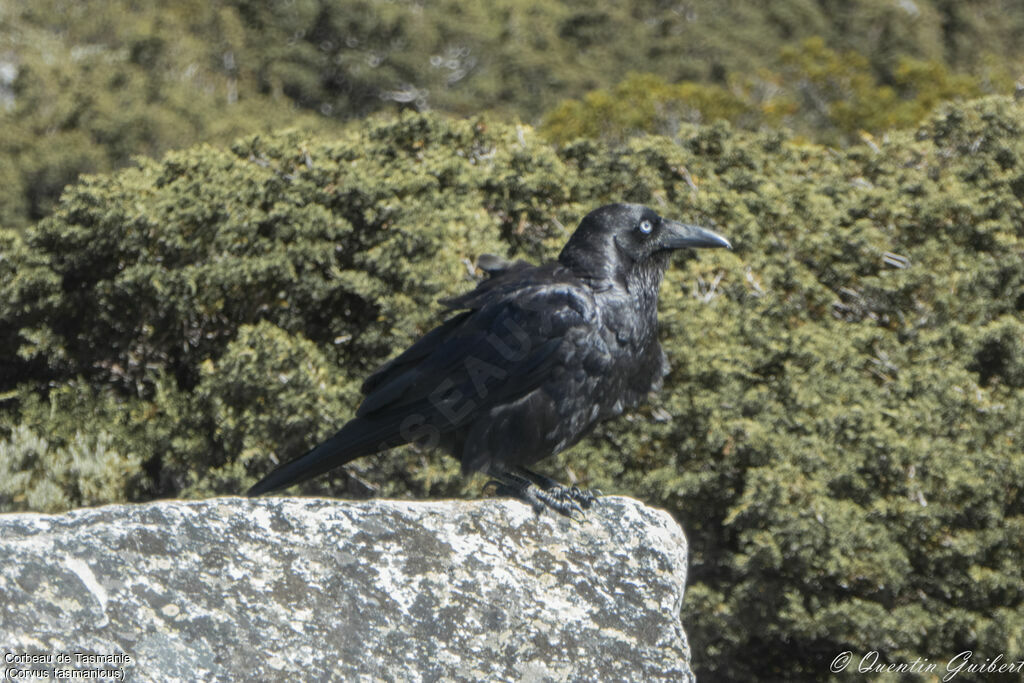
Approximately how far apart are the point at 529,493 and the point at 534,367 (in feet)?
1.62

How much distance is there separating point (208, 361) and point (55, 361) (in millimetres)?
1468

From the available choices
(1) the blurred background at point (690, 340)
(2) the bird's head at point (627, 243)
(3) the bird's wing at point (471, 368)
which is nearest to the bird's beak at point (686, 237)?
(2) the bird's head at point (627, 243)

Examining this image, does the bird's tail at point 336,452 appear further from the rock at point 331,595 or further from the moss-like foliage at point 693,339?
the moss-like foliage at point 693,339

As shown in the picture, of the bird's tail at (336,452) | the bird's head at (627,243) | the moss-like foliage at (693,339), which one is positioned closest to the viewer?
the bird's tail at (336,452)

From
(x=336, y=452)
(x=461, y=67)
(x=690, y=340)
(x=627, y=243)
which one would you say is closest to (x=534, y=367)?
(x=627, y=243)

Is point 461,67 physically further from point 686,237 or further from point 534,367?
point 534,367

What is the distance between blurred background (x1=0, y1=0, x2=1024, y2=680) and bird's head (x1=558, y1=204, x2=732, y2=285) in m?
1.78

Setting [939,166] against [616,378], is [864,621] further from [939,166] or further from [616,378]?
[939,166]

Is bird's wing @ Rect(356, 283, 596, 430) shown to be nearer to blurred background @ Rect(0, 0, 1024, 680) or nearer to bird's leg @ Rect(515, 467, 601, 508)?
bird's leg @ Rect(515, 467, 601, 508)

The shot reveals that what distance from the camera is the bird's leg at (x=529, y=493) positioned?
14.6 ft

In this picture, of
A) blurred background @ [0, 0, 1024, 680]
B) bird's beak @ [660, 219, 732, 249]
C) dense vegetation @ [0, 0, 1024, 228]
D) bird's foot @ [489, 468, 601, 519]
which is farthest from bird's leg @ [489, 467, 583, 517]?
dense vegetation @ [0, 0, 1024, 228]

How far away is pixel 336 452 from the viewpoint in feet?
16.2

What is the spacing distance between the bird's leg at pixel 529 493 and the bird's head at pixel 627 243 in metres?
0.88

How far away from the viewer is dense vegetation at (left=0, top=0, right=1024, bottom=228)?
16.8 m
